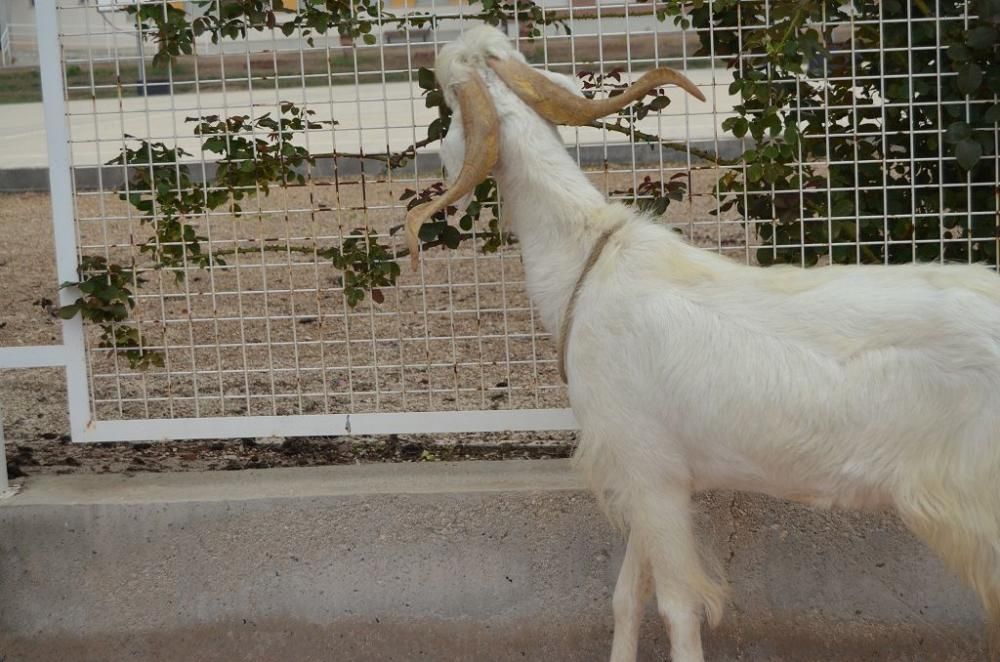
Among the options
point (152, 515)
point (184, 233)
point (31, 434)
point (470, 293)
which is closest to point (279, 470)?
point (152, 515)

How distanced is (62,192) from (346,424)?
1289mm

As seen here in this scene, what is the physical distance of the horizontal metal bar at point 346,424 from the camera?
4.61 metres

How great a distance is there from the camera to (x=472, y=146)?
3.48 meters

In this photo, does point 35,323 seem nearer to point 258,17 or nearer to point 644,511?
point 258,17

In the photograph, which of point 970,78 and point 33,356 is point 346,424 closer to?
point 33,356

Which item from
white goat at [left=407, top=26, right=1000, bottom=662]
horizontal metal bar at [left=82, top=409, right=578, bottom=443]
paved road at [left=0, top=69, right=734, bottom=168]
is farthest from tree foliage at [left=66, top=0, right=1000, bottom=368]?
paved road at [left=0, top=69, right=734, bottom=168]

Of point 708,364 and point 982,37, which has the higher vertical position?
point 982,37

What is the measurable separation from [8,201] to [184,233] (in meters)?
7.98

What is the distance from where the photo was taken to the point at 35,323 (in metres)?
7.66

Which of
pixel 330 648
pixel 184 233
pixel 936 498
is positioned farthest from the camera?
pixel 184 233

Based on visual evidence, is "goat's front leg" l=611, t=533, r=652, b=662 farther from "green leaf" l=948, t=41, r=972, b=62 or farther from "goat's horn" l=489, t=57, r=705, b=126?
"green leaf" l=948, t=41, r=972, b=62

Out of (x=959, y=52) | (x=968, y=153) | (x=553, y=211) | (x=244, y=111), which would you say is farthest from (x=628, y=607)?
(x=244, y=111)

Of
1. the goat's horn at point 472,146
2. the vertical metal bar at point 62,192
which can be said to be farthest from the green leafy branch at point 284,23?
the goat's horn at point 472,146

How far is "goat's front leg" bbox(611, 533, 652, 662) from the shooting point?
376 cm
